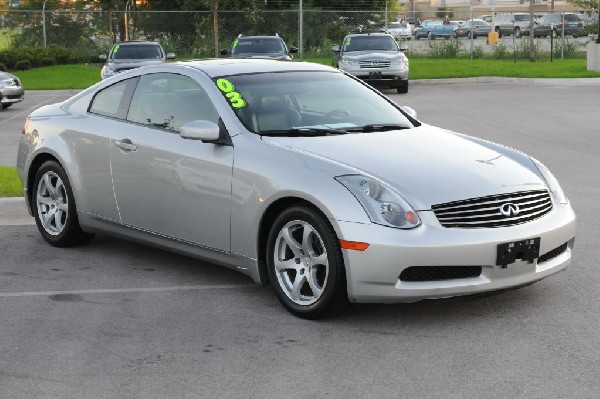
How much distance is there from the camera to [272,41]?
3097 cm

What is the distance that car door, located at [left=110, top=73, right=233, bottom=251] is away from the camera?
7170 mm

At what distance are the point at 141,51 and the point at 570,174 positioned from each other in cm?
1869

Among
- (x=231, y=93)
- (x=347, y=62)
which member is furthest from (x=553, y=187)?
(x=347, y=62)

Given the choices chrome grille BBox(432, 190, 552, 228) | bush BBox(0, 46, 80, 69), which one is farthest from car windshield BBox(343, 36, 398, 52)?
chrome grille BBox(432, 190, 552, 228)

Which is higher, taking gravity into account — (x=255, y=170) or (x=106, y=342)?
(x=255, y=170)

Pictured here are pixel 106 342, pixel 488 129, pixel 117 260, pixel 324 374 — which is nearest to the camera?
pixel 324 374

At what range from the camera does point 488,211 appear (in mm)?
6414

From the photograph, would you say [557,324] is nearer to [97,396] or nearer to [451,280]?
[451,280]

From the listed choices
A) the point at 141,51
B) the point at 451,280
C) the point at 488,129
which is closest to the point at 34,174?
the point at 451,280

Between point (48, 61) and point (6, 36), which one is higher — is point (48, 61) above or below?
below

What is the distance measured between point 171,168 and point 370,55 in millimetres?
22598

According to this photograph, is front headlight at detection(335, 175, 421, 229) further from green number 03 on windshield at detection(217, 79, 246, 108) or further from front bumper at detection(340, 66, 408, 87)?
front bumper at detection(340, 66, 408, 87)

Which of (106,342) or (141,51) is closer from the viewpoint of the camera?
(106,342)

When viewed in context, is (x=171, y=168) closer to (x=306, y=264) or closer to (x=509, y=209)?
(x=306, y=264)
